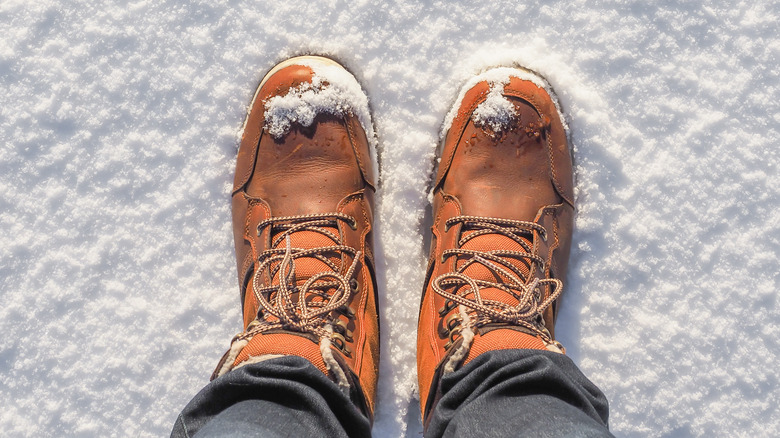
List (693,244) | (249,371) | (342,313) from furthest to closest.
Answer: (693,244), (342,313), (249,371)

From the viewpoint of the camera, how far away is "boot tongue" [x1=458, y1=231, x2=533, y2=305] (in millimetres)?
933

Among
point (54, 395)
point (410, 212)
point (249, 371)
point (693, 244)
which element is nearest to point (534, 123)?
point (410, 212)

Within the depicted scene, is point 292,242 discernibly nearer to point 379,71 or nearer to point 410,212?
point 410,212

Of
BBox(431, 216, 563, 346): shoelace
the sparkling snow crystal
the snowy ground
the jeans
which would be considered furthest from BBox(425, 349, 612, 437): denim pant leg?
the sparkling snow crystal

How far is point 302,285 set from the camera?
3.01ft

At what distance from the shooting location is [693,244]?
40.6 inches

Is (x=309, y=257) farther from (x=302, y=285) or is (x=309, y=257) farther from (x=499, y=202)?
(x=499, y=202)

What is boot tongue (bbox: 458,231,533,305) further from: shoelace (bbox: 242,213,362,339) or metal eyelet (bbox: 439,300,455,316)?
shoelace (bbox: 242,213,362,339)

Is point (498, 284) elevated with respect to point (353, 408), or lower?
elevated

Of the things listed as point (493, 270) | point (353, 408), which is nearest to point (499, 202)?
point (493, 270)

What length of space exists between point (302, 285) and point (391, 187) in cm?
27

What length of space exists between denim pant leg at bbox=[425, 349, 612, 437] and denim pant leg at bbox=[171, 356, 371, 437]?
6.3 inches

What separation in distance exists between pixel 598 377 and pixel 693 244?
1.06 feet

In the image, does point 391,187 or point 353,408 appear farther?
point 391,187
